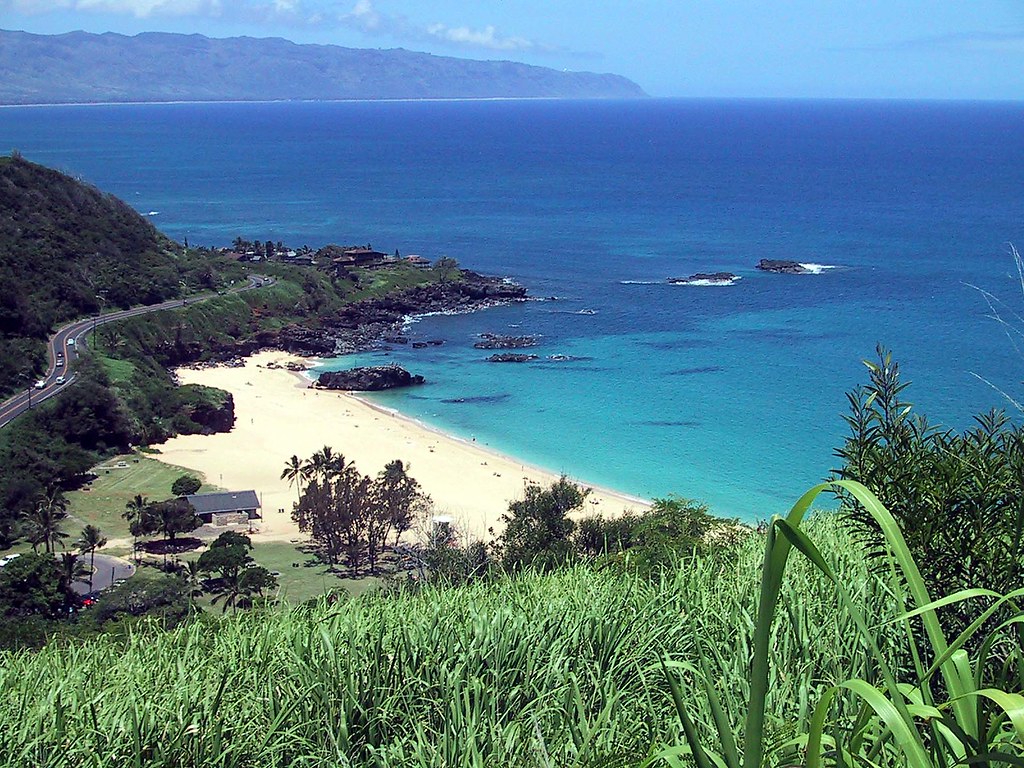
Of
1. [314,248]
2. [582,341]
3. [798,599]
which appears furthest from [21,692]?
[314,248]

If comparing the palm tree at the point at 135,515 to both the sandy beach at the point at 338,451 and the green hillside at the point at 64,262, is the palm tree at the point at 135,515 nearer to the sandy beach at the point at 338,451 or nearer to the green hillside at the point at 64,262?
the sandy beach at the point at 338,451

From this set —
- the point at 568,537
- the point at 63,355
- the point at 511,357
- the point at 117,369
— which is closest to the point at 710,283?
the point at 511,357

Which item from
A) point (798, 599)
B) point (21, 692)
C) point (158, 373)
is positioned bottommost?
point (158, 373)

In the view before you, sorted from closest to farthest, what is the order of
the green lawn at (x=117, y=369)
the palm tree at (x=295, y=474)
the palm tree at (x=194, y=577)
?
the palm tree at (x=194, y=577)
the palm tree at (x=295, y=474)
the green lawn at (x=117, y=369)

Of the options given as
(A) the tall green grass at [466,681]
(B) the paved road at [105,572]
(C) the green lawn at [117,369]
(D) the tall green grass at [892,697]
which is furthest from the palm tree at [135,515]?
(D) the tall green grass at [892,697]

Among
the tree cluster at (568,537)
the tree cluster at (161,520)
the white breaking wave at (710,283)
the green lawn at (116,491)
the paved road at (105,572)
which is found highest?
the tree cluster at (568,537)

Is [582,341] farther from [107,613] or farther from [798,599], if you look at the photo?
[798,599]
